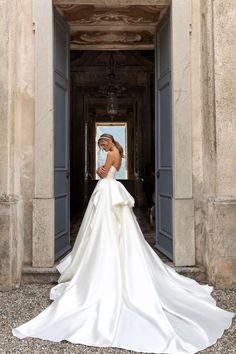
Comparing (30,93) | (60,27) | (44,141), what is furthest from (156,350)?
(60,27)

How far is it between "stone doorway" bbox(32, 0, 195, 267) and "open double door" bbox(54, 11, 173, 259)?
279 mm

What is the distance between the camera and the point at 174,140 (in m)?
4.65

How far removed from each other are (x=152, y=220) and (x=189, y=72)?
4641mm

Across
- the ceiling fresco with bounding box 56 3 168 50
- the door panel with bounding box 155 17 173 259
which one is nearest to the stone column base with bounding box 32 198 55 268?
the door panel with bounding box 155 17 173 259

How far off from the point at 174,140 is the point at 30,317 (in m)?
2.78

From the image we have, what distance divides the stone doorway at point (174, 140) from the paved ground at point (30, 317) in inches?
21.8

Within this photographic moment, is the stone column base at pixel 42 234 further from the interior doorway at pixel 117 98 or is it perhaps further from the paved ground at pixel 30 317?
the interior doorway at pixel 117 98

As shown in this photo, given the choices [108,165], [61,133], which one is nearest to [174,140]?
[108,165]

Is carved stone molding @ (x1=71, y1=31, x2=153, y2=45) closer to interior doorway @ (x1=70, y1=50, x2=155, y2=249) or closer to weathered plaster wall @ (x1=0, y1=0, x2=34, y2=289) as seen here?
weathered plaster wall @ (x1=0, y1=0, x2=34, y2=289)

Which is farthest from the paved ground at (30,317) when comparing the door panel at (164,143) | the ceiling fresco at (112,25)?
the ceiling fresco at (112,25)

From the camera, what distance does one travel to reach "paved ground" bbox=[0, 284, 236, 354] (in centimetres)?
273

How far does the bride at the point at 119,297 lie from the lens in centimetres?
283

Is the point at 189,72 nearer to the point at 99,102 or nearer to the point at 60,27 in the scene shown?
the point at 60,27

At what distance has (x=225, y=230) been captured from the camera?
4.31 m
